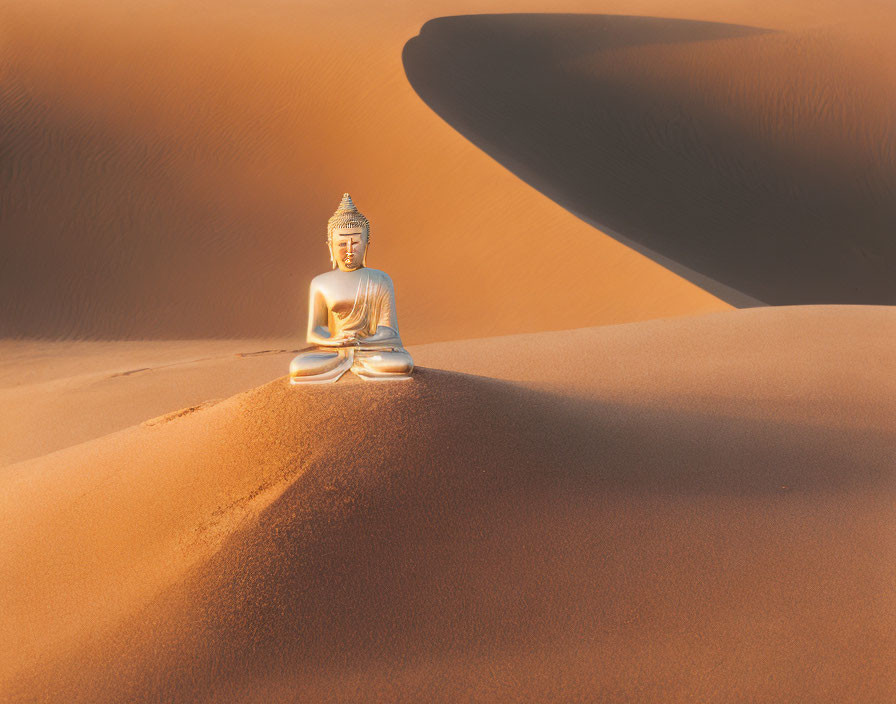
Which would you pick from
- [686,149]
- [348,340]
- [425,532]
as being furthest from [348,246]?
[686,149]

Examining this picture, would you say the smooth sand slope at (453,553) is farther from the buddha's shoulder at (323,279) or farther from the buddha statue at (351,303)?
the buddha's shoulder at (323,279)

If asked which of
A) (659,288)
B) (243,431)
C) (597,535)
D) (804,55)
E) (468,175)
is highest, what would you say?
(804,55)

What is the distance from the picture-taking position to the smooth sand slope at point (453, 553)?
15.8ft

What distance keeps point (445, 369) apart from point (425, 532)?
183 inches

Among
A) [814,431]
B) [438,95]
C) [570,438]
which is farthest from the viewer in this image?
[438,95]

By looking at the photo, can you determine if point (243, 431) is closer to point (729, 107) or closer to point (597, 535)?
point (597, 535)

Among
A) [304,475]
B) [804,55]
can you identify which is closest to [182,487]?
[304,475]

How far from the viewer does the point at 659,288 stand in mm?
16312

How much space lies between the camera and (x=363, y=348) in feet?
20.7

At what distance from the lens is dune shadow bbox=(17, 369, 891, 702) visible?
4.96 m

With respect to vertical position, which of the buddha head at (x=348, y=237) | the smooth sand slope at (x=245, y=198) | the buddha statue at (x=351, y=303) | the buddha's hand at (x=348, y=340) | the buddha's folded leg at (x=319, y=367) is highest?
the smooth sand slope at (x=245, y=198)

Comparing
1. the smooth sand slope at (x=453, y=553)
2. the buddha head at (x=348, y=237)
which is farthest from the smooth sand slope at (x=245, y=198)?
the buddha head at (x=348, y=237)

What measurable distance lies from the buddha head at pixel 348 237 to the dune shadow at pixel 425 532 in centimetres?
101

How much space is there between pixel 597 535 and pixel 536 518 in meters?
0.41
